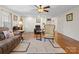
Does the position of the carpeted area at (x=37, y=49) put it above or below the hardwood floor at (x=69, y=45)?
below

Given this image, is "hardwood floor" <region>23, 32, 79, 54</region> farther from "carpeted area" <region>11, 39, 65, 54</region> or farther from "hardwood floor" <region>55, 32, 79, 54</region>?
"carpeted area" <region>11, 39, 65, 54</region>

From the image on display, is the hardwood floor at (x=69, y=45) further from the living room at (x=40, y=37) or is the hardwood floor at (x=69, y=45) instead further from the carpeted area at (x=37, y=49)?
the carpeted area at (x=37, y=49)

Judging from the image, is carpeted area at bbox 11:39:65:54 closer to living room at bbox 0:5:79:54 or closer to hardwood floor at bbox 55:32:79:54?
living room at bbox 0:5:79:54

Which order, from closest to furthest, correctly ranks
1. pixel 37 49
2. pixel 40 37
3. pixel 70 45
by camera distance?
pixel 37 49 → pixel 70 45 → pixel 40 37

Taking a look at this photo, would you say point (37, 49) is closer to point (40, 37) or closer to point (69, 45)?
point (69, 45)

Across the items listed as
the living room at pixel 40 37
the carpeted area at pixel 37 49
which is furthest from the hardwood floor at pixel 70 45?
the carpeted area at pixel 37 49

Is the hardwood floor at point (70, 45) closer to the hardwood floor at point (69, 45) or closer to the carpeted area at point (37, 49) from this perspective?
the hardwood floor at point (69, 45)

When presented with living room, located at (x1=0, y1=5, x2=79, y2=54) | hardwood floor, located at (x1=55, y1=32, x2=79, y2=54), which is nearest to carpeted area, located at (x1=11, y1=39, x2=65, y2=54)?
living room, located at (x1=0, y1=5, x2=79, y2=54)

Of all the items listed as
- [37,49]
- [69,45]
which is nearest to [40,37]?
[69,45]

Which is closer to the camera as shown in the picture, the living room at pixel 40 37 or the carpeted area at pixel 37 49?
the carpeted area at pixel 37 49

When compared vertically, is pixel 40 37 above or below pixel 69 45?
above

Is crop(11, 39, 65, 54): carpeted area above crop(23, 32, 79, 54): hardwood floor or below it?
below

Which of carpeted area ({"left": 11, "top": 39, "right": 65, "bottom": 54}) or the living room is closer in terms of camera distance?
carpeted area ({"left": 11, "top": 39, "right": 65, "bottom": 54})
